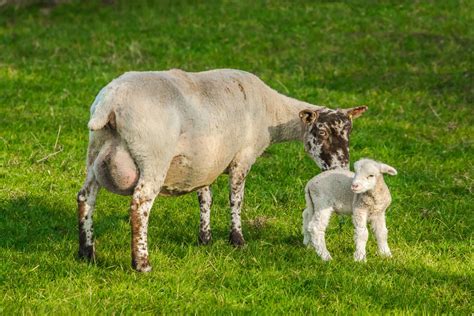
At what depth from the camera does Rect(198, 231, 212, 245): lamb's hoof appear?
30.3 ft

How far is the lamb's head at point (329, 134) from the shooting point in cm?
928

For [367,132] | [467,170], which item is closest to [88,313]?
[467,170]

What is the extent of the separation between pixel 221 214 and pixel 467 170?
4.05 meters

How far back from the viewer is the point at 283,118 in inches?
383

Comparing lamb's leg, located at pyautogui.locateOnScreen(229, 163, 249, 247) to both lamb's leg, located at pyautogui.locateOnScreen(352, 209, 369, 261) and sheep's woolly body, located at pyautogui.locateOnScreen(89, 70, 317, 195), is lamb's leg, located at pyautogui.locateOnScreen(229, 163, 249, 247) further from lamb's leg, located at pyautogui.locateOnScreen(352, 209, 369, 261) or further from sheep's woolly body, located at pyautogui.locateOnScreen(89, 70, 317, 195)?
lamb's leg, located at pyautogui.locateOnScreen(352, 209, 369, 261)

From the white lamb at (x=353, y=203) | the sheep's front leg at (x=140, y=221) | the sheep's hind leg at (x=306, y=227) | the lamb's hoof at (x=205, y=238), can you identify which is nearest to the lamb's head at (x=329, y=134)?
the white lamb at (x=353, y=203)

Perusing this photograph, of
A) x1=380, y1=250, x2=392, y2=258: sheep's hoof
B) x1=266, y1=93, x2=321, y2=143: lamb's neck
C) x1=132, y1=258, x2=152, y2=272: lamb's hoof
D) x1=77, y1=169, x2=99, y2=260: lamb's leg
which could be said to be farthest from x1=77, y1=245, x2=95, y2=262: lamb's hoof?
x1=380, y1=250, x2=392, y2=258: sheep's hoof

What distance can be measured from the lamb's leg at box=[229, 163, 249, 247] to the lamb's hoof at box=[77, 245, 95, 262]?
5.36ft

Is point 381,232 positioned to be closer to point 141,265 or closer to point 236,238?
point 236,238

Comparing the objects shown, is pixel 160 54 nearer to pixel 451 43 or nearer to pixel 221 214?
pixel 451 43

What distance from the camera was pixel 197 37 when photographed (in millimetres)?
20641

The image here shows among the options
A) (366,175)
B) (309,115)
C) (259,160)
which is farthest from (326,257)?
(259,160)

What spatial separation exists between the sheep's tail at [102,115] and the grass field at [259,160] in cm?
135

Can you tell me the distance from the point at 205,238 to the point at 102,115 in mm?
2256
